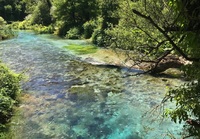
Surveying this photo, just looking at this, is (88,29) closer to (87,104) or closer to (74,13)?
(74,13)

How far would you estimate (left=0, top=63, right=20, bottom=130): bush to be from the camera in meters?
11.7

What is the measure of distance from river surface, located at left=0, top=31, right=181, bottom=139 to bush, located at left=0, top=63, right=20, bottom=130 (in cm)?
52

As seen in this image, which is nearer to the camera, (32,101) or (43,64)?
(32,101)

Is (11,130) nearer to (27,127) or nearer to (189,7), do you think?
(27,127)

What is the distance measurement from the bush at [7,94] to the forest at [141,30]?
0.05 m

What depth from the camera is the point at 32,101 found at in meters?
14.3

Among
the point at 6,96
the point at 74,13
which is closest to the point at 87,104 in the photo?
the point at 6,96

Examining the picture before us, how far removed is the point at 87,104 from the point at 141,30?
9.79m

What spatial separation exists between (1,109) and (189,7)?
10378 millimetres

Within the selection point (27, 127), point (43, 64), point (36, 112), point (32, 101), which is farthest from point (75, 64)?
point (27, 127)

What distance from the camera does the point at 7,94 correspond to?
43.9ft

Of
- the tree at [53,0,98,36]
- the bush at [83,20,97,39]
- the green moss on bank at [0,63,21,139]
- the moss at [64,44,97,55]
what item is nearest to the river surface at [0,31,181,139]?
the green moss on bank at [0,63,21,139]

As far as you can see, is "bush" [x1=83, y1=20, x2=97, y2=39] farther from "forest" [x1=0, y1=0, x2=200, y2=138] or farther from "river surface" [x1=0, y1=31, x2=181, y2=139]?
"river surface" [x1=0, y1=31, x2=181, y2=139]

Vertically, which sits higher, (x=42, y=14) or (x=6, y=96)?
(x=42, y=14)
